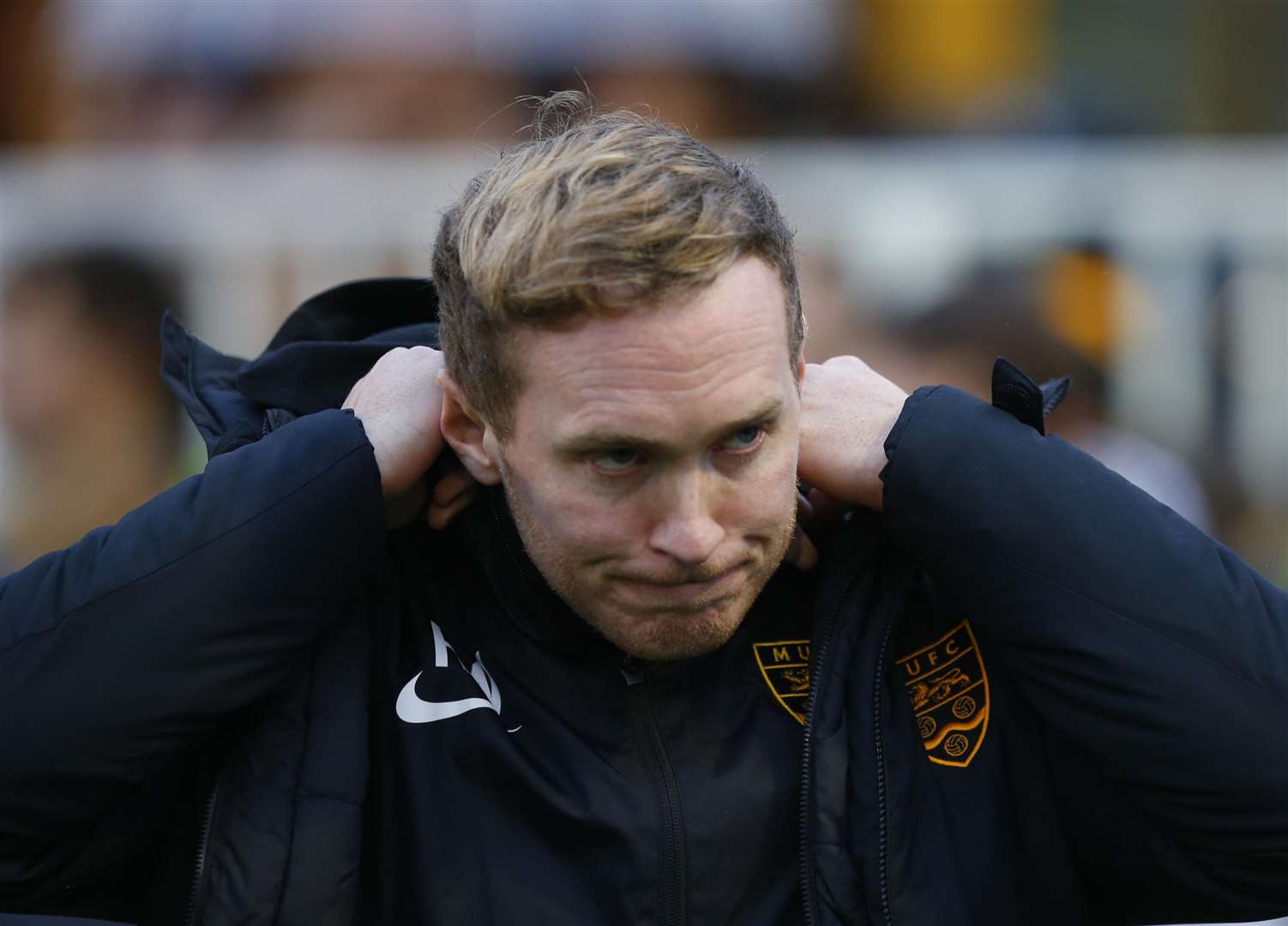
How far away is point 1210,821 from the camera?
A: 1878mm

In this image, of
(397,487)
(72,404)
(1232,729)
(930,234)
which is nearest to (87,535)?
(397,487)

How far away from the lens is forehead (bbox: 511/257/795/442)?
1.87 m

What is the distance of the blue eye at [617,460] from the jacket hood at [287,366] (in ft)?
1.66

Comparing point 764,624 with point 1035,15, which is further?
A: point 1035,15

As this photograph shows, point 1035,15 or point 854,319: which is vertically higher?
point 1035,15

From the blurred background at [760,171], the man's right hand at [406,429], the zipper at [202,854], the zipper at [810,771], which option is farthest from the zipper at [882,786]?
the blurred background at [760,171]

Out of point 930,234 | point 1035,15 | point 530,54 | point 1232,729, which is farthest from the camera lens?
point 1035,15

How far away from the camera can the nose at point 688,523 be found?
1.90 meters

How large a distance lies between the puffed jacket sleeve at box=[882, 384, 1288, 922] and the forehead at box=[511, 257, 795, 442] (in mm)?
266

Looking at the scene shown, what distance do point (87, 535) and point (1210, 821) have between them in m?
1.45

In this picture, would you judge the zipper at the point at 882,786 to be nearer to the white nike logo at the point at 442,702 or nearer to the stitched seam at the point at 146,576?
the white nike logo at the point at 442,702

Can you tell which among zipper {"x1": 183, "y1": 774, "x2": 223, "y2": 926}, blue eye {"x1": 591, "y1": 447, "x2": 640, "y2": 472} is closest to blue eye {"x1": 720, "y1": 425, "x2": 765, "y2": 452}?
blue eye {"x1": 591, "y1": 447, "x2": 640, "y2": 472}

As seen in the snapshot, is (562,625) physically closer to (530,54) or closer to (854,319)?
(854,319)

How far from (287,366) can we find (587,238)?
63 cm
